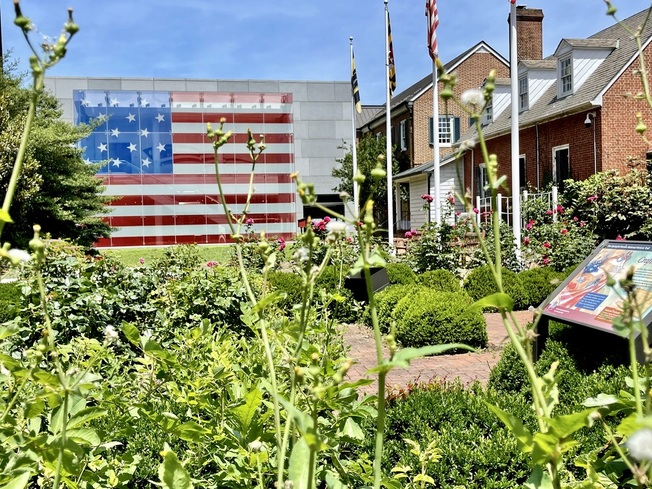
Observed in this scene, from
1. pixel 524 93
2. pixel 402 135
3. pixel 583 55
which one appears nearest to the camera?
pixel 583 55

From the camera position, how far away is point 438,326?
22.4 ft

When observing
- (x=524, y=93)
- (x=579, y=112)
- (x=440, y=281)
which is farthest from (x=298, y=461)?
(x=524, y=93)

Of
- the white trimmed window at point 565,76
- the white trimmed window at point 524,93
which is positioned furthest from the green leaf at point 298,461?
the white trimmed window at point 524,93

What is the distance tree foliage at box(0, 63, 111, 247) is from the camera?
17.4 metres

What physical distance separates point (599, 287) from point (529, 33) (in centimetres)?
2259

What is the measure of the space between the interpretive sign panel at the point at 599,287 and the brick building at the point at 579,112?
411 inches

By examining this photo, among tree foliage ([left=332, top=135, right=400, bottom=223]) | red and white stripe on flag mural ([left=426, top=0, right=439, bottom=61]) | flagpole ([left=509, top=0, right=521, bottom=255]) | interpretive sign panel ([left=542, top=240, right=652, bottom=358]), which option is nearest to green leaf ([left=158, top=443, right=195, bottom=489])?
interpretive sign panel ([left=542, top=240, right=652, bottom=358])

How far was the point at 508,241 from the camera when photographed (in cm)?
1159

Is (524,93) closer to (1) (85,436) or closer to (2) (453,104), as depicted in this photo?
(2) (453,104)

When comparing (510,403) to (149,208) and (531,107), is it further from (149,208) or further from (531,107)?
(149,208)

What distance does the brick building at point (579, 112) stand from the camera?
637 inches

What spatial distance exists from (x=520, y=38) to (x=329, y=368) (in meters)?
24.8

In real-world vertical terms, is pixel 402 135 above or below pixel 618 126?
above

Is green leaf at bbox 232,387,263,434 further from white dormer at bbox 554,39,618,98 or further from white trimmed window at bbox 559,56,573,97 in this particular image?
white trimmed window at bbox 559,56,573,97
